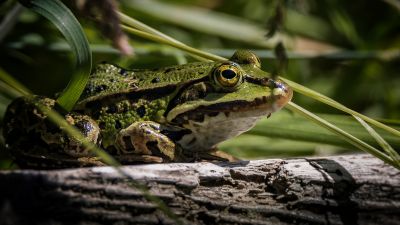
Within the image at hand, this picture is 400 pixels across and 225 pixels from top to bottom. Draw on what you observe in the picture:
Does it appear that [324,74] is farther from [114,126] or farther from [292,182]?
[292,182]

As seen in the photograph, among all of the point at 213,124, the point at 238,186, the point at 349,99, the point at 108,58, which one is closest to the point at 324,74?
the point at 349,99

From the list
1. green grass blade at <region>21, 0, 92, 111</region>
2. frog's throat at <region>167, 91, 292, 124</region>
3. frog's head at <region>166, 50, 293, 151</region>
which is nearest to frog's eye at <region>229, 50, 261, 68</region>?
frog's head at <region>166, 50, 293, 151</region>

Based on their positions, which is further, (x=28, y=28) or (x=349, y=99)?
(x=349, y=99)

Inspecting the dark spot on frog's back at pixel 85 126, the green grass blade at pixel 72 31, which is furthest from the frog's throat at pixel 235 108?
the green grass blade at pixel 72 31

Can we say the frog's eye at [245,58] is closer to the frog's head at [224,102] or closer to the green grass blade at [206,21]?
the frog's head at [224,102]

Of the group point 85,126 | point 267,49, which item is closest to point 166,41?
point 85,126

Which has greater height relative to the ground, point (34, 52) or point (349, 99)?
point (349, 99)
